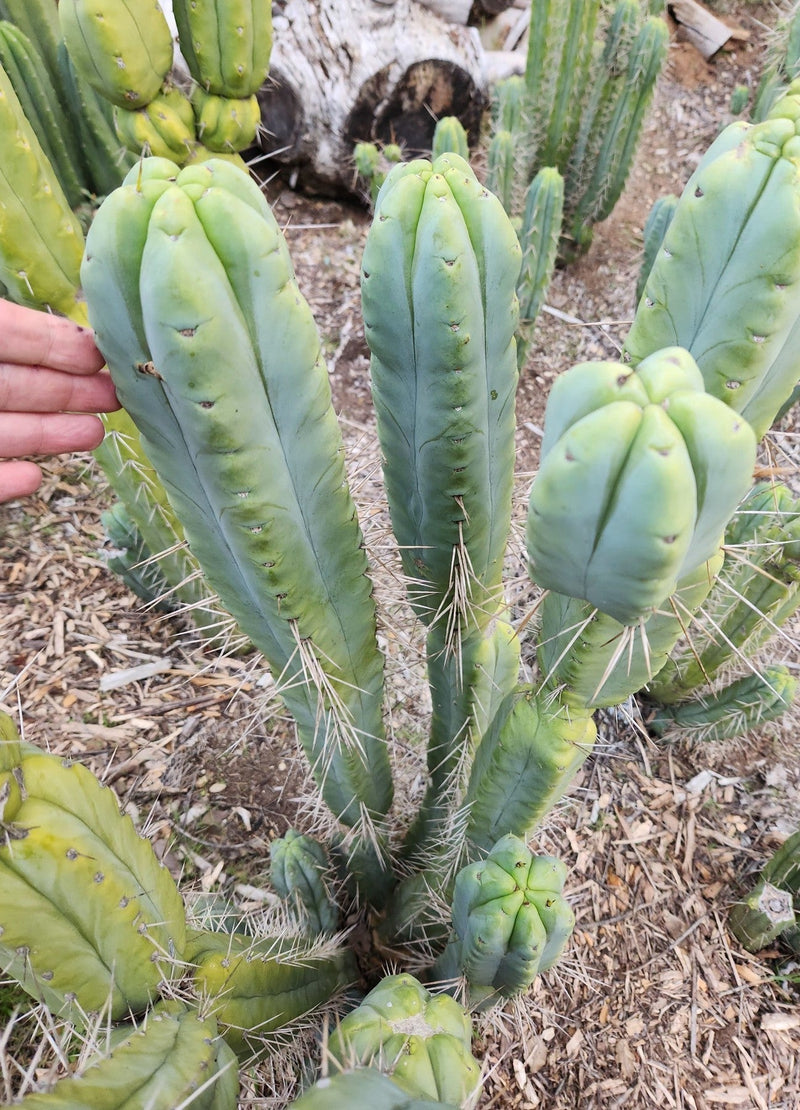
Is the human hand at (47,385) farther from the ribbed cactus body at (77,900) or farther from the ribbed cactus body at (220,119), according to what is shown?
the ribbed cactus body at (220,119)

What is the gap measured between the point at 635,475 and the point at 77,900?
0.83 m

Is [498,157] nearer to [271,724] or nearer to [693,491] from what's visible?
[271,724]

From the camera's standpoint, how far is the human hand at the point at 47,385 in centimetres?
120

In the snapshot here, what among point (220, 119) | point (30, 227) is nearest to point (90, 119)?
point (220, 119)

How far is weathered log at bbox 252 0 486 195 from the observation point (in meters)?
3.84

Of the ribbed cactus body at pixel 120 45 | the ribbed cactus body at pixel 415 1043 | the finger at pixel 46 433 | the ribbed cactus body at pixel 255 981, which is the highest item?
the ribbed cactus body at pixel 120 45

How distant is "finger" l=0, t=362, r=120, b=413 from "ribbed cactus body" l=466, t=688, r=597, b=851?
89cm

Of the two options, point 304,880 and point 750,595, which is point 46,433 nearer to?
point 304,880

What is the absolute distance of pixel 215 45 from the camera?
1784 mm

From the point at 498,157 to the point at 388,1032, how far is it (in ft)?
11.3

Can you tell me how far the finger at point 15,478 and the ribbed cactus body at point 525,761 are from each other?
1058mm

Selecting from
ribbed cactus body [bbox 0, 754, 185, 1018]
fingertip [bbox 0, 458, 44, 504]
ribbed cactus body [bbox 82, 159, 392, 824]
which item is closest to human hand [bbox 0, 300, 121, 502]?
fingertip [bbox 0, 458, 44, 504]

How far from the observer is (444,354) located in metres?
1.00

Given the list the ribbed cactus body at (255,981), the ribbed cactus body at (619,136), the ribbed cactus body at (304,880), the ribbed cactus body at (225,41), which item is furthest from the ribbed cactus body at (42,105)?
the ribbed cactus body at (255,981)
